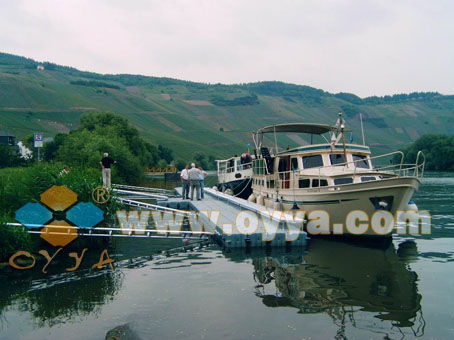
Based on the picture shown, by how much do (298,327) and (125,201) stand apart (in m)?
16.4

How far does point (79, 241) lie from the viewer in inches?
613

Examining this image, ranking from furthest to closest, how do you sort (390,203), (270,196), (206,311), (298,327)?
1. (270,196)
2. (390,203)
3. (206,311)
4. (298,327)

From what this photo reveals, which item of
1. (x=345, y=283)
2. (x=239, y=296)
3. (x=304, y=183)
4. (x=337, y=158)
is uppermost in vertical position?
(x=337, y=158)

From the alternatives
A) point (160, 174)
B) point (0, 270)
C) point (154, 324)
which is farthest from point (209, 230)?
point (160, 174)

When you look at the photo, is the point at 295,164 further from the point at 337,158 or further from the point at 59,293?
the point at 59,293

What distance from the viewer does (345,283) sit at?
11.9m

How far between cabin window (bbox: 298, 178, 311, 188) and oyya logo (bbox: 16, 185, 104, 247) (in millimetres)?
8988

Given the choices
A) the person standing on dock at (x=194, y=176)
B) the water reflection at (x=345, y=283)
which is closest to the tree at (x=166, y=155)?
the person standing on dock at (x=194, y=176)

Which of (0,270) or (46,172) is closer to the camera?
(0,270)

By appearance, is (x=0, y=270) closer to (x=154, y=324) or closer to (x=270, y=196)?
(x=154, y=324)

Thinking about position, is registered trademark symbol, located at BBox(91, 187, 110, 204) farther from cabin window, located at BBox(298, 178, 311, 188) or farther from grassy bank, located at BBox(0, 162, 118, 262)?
cabin window, located at BBox(298, 178, 311, 188)

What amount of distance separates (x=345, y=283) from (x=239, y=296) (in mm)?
3013

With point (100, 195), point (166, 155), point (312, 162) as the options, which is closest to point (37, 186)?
point (100, 195)

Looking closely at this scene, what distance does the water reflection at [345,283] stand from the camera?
9664 millimetres
